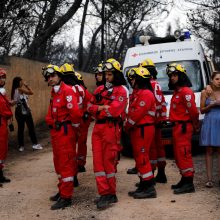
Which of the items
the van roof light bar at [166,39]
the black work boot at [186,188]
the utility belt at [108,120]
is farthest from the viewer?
the van roof light bar at [166,39]

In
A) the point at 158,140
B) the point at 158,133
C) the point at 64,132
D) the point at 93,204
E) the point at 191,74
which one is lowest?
the point at 93,204

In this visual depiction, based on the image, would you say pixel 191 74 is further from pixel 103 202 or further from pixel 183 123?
pixel 103 202

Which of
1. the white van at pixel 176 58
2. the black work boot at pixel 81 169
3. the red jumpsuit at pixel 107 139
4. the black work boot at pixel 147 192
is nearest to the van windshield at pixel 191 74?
the white van at pixel 176 58

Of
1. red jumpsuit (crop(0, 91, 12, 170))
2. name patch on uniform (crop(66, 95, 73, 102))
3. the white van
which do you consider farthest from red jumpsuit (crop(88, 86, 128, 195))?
the white van

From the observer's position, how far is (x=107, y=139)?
6586 mm

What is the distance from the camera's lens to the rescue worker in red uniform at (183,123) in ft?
23.6

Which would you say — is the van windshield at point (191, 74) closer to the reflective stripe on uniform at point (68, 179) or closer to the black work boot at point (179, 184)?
the black work boot at point (179, 184)

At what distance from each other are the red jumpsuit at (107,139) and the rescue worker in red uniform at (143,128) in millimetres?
329

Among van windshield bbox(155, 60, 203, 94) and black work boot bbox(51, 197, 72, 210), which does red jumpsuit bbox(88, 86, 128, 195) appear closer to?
black work boot bbox(51, 197, 72, 210)

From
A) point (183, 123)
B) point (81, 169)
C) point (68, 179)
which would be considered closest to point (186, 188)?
point (183, 123)

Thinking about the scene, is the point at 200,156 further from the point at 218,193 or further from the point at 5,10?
the point at 5,10

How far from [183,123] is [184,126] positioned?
0.06 metres

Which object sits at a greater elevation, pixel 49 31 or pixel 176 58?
pixel 49 31

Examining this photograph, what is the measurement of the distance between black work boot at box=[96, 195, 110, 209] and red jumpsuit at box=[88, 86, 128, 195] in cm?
6
